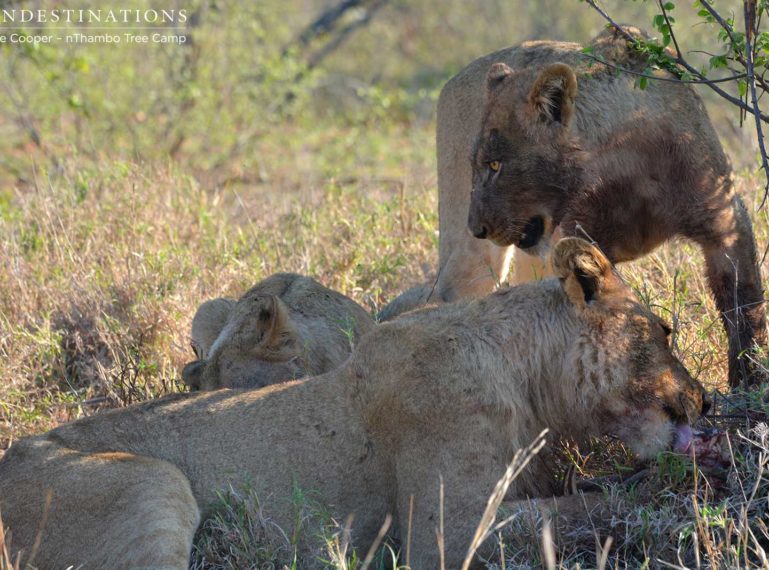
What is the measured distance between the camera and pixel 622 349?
12.2 feet

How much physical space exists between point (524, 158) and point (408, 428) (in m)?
1.56

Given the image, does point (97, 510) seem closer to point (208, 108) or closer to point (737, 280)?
point (737, 280)

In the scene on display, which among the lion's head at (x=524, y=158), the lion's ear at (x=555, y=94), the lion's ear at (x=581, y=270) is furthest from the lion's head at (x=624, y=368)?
the lion's ear at (x=555, y=94)

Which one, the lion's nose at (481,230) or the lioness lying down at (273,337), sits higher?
the lion's nose at (481,230)

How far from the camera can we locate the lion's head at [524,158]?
15.5 ft

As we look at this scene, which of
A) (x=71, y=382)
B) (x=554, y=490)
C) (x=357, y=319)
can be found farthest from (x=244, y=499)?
(x=71, y=382)

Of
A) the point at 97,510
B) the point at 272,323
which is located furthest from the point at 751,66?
the point at 97,510

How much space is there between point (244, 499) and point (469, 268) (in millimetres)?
2345

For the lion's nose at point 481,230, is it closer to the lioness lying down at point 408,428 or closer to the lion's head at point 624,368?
the lioness lying down at point 408,428

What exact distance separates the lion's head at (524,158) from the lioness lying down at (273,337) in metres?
0.80

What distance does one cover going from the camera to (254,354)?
493 centimetres

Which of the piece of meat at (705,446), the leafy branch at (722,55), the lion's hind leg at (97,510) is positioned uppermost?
the leafy branch at (722,55)

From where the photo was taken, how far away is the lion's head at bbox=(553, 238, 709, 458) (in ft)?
12.1

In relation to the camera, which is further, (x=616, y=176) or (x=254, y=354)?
(x=254, y=354)
